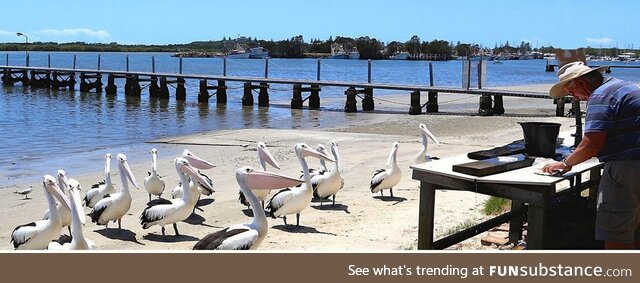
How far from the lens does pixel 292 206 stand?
7.89m

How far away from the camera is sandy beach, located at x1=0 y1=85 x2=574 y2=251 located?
24.3 ft

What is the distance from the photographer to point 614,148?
399 cm

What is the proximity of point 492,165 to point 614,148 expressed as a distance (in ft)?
2.41

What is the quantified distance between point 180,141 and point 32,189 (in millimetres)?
6899

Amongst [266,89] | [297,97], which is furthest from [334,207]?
[266,89]

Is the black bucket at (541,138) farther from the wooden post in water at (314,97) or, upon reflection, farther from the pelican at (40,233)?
the wooden post in water at (314,97)

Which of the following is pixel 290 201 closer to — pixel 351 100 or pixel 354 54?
pixel 351 100

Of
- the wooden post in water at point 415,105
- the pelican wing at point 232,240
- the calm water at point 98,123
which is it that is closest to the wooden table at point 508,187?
the pelican wing at point 232,240

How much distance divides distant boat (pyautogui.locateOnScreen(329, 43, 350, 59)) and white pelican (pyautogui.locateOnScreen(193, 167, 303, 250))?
122m

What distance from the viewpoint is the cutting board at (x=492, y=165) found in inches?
171

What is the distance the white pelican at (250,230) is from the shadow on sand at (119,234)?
2.37m

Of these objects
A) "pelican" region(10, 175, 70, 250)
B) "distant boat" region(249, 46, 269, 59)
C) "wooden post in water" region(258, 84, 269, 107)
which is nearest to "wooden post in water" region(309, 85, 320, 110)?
"wooden post in water" region(258, 84, 269, 107)

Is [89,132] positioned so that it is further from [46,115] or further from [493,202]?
[493,202]
